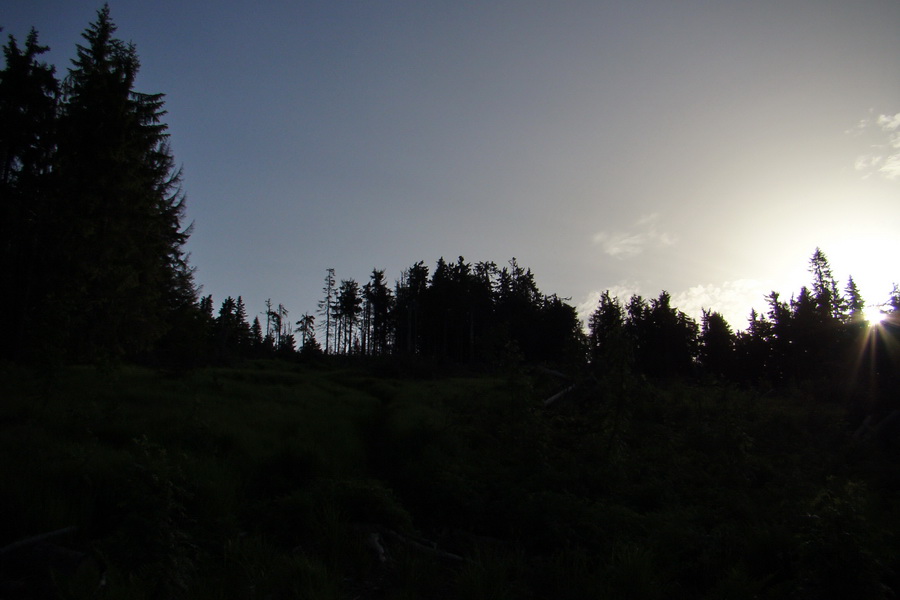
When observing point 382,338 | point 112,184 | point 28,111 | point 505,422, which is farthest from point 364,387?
point 382,338

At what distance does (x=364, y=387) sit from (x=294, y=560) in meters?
23.7

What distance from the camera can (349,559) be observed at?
6.71 m

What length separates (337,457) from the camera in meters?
11.4

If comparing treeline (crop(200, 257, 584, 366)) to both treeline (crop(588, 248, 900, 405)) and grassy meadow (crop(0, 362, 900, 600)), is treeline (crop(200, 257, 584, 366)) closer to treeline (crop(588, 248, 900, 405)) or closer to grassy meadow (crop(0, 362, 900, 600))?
treeline (crop(588, 248, 900, 405))

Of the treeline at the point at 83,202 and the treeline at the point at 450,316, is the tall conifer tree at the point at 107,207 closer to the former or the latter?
the treeline at the point at 83,202

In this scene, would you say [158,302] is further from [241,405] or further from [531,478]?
[531,478]

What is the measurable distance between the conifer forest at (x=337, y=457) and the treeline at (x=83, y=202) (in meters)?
0.10

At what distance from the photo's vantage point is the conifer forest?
5.92m

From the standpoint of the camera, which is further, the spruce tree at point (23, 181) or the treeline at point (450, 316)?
the treeline at point (450, 316)

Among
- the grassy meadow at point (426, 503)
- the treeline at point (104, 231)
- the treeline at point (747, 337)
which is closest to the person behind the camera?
the grassy meadow at point (426, 503)

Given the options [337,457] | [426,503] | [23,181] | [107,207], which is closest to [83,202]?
[107,207]

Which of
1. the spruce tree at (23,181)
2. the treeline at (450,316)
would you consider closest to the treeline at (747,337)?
the treeline at (450,316)

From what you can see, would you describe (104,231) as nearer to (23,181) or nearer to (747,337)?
(23,181)

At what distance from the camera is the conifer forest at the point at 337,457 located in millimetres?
5922
